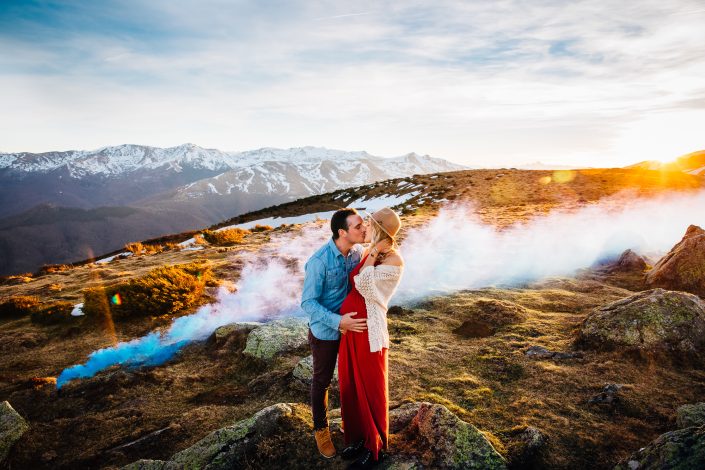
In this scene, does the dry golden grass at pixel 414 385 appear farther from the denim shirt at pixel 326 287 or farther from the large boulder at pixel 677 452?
the denim shirt at pixel 326 287

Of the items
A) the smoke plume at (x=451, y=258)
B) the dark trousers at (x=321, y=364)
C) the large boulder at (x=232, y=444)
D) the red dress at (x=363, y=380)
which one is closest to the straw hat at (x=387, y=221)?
the red dress at (x=363, y=380)

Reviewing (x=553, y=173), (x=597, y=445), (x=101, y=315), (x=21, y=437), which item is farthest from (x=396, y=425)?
(x=553, y=173)

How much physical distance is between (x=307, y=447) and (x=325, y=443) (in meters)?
0.32

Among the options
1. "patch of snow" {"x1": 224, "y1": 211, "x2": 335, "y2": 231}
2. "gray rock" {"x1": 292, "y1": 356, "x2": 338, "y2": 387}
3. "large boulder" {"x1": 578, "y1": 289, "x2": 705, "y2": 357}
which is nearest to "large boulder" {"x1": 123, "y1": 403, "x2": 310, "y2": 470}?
"gray rock" {"x1": 292, "y1": 356, "x2": 338, "y2": 387}

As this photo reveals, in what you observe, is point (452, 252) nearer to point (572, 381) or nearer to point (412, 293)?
point (412, 293)

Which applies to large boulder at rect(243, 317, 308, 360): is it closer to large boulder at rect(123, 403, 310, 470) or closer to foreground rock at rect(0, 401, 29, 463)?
large boulder at rect(123, 403, 310, 470)

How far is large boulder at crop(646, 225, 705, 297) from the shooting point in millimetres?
8703

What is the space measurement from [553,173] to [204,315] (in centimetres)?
4506

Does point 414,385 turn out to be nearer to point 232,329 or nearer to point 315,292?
point 315,292

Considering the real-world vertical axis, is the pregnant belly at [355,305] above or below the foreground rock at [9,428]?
above

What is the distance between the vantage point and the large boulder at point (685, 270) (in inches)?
343

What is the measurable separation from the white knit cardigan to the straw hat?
33 cm

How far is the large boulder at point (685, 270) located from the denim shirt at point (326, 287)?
9905mm

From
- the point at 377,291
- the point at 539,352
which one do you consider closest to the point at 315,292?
the point at 377,291
